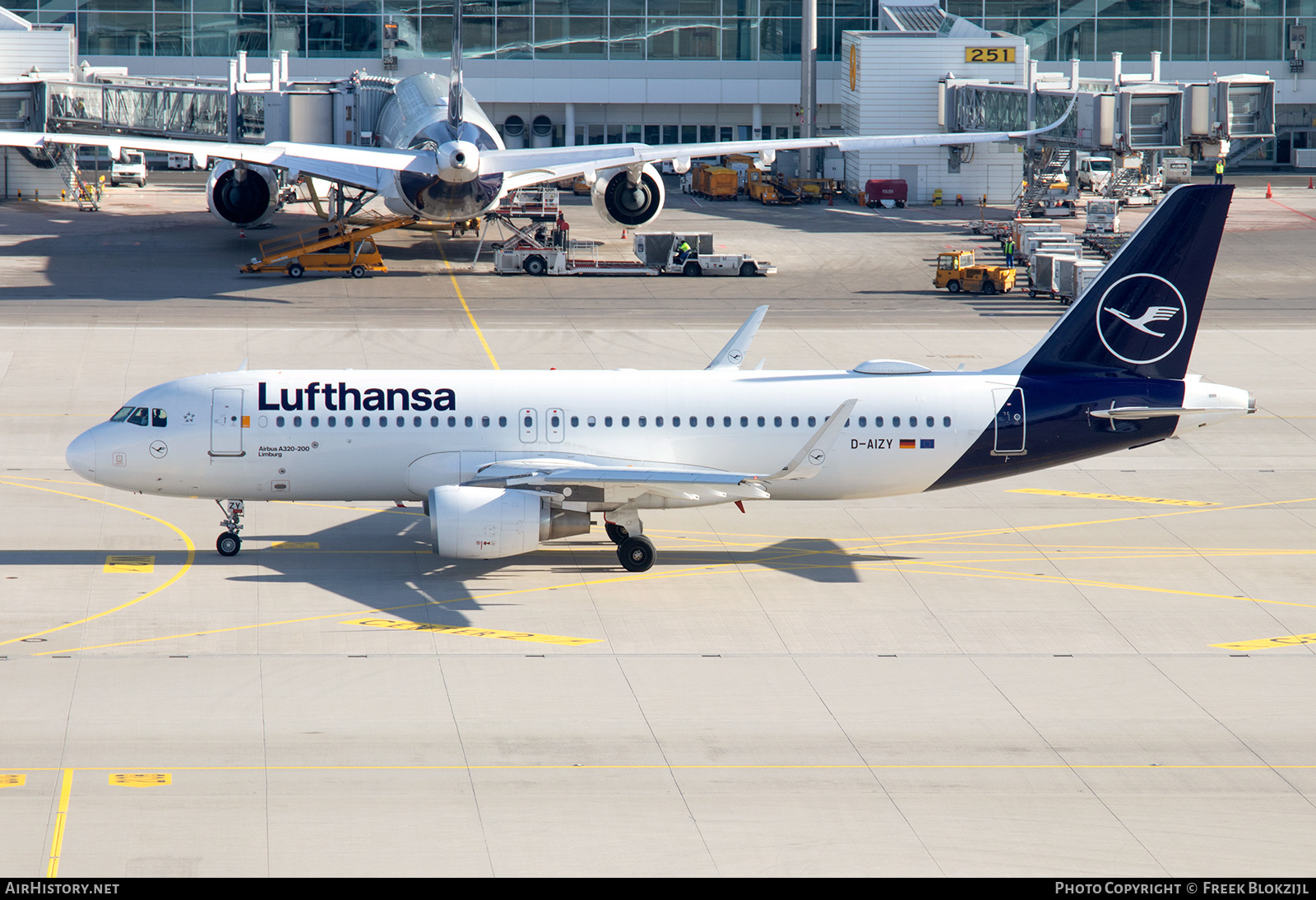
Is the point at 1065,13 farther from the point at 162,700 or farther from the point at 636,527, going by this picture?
the point at 162,700

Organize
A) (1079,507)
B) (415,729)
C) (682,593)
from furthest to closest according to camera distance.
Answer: (1079,507)
(682,593)
(415,729)

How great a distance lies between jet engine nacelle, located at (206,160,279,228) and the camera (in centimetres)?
7381

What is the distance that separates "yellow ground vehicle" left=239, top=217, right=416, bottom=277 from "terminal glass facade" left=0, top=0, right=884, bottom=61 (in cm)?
4358

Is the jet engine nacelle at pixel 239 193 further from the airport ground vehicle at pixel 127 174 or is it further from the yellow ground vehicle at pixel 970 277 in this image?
the yellow ground vehicle at pixel 970 277

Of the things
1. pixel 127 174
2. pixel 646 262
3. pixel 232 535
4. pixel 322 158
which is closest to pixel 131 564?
pixel 232 535

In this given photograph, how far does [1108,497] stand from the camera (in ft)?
128

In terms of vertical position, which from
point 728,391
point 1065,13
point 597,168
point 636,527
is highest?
point 1065,13

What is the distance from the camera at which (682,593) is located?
30844 mm

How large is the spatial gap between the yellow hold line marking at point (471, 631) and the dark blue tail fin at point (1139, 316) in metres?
12.3

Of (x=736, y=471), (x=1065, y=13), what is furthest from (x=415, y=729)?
(x=1065, y=13)

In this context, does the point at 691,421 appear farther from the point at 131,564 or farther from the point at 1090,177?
the point at 1090,177

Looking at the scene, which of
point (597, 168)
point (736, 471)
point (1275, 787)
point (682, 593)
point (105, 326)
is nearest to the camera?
point (1275, 787)

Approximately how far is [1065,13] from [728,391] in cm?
9229

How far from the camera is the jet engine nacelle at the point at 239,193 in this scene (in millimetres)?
73812
